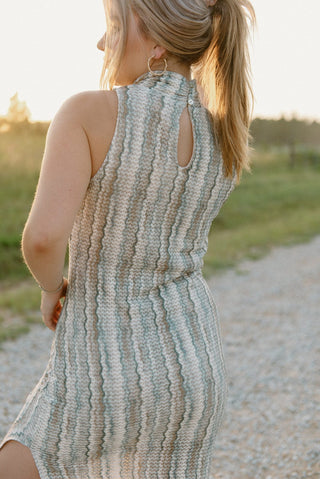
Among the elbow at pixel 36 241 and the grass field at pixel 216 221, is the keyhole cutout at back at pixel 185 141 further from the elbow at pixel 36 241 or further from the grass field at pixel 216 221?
the grass field at pixel 216 221

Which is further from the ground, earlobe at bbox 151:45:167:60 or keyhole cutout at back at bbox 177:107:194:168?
earlobe at bbox 151:45:167:60

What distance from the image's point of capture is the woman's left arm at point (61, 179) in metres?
1.16

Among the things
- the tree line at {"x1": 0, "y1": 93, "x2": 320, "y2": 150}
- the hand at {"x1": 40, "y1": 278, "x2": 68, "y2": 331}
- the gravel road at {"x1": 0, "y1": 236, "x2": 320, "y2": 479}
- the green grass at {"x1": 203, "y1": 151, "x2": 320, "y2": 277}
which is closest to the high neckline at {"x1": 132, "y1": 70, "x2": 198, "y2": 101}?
the hand at {"x1": 40, "y1": 278, "x2": 68, "y2": 331}

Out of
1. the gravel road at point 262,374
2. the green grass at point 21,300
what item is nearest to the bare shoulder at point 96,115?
the gravel road at point 262,374

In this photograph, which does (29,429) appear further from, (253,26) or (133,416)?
(253,26)

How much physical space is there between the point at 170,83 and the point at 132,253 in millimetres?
427

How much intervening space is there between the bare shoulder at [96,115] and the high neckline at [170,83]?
0.11 metres

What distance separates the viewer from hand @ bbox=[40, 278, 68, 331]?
1444 millimetres

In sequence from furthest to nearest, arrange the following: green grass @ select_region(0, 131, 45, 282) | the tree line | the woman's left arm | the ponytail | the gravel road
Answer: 1. the tree line
2. green grass @ select_region(0, 131, 45, 282)
3. the gravel road
4. the ponytail
5. the woman's left arm

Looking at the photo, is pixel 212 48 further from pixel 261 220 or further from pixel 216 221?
pixel 261 220

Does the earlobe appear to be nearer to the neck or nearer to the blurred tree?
the neck

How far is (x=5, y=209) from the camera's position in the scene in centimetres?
1005

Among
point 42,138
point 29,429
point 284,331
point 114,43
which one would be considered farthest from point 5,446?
point 42,138

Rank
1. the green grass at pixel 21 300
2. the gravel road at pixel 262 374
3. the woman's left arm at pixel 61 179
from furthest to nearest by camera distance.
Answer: the green grass at pixel 21 300 < the gravel road at pixel 262 374 < the woman's left arm at pixel 61 179
